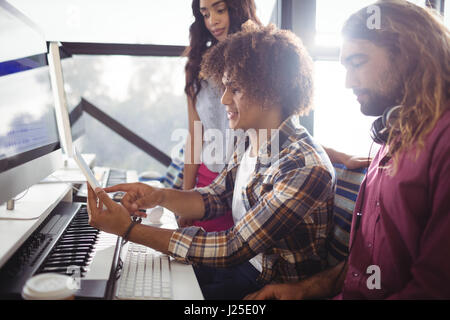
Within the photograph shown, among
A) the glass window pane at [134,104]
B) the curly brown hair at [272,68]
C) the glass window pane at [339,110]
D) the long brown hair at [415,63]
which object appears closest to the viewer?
the long brown hair at [415,63]

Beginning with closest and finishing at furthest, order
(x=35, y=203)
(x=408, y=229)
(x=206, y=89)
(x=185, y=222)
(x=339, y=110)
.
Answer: (x=408, y=229)
(x=35, y=203)
(x=185, y=222)
(x=206, y=89)
(x=339, y=110)

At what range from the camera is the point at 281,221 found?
0.97 meters

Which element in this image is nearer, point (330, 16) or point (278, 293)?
point (278, 293)

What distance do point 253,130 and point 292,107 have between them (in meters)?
0.15

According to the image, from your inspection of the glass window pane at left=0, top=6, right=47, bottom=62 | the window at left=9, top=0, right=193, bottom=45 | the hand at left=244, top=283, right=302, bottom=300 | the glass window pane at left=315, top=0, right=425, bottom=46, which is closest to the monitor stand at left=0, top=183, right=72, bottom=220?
the glass window pane at left=0, top=6, right=47, bottom=62

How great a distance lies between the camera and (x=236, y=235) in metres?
0.98

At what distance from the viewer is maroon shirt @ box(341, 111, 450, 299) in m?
0.74

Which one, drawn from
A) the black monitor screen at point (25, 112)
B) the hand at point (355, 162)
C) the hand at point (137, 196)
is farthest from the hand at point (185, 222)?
the hand at point (355, 162)

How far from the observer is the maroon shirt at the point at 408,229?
74 cm

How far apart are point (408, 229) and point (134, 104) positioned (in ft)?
8.20

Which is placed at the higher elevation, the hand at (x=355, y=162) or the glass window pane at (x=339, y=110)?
the glass window pane at (x=339, y=110)

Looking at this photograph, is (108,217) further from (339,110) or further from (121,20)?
(121,20)

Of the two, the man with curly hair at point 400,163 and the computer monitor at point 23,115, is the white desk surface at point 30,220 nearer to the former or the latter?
the computer monitor at point 23,115

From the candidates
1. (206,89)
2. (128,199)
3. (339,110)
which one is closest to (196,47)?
(206,89)
